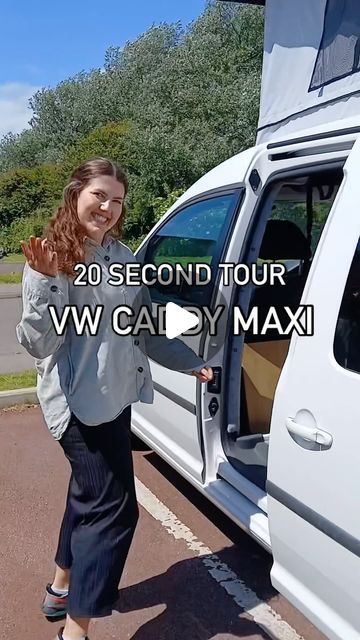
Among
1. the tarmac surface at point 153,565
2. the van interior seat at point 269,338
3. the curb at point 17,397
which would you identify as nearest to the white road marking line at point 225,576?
the tarmac surface at point 153,565

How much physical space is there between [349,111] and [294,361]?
3.53ft

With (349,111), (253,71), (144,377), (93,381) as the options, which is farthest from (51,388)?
(253,71)

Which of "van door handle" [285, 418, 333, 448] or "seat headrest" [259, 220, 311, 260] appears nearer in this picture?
"van door handle" [285, 418, 333, 448]

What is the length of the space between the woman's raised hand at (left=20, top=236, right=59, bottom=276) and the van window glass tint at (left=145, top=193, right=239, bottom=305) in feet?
3.73

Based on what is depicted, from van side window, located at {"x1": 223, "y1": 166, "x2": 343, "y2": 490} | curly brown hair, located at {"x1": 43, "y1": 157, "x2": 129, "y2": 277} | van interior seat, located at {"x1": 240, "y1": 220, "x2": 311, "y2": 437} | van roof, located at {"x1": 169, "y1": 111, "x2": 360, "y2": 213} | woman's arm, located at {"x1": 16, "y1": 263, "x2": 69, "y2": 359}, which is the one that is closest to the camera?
woman's arm, located at {"x1": 16, "y1": 263, "x2": 69, "y2": 359}

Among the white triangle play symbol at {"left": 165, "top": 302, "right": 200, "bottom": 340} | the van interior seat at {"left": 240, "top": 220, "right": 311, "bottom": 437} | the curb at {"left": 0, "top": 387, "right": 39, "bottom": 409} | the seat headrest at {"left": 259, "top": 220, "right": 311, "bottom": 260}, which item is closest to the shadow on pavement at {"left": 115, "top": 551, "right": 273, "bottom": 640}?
the van interior seat at {"left": 240, "top": 220, "right": 311, "bottom": 437}

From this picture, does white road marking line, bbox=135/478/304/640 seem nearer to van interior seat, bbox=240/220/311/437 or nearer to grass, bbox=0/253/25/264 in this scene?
van interior seat, bbox=240/220/311/437

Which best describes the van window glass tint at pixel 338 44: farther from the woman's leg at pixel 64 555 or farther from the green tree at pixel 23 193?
the green tree at pixel 23 193

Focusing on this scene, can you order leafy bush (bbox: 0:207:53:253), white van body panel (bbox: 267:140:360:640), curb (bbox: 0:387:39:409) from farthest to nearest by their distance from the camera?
1. leafy bush (bbox: 0:207:53:253)
2. curb (bbox: 0:387:39:409)
3. white van body panel (bbox: 267:140:360:640)

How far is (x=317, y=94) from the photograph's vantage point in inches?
104

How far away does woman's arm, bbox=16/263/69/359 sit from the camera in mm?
1827

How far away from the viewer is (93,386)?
205cm

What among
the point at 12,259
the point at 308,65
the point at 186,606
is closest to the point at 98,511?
the point at 186,606

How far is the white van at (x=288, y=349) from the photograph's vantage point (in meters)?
1.80
